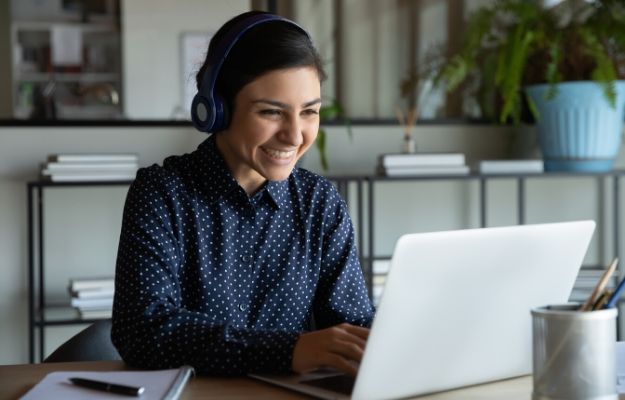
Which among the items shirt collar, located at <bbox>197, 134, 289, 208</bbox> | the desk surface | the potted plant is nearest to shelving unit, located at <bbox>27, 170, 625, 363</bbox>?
the potted plant

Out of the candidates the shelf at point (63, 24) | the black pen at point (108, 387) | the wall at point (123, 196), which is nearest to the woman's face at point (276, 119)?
the black pen at point (108, 387)

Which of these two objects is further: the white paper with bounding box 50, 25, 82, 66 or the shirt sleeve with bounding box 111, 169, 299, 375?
the white paper with bounding box 50, 25, 82, 66

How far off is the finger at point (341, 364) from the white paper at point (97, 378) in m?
0.19

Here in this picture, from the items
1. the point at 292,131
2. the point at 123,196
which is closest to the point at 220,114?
the point at 292,131

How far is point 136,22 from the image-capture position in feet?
13.7

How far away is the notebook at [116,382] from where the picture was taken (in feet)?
3.47

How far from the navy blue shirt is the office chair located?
0.18m

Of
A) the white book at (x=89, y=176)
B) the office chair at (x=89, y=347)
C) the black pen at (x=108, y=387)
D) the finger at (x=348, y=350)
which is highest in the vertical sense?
the white book at (x=89, y=176)

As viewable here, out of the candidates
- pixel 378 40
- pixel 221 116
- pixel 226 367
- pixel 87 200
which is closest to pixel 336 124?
pixel 378 40

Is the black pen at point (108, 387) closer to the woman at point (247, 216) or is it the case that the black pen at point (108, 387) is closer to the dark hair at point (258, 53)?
the woman at point (247, 216)

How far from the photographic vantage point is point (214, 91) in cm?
152

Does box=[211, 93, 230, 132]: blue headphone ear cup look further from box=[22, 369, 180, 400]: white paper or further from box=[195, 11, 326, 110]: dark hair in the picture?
box=[22, 369, 180, 400]: white paper

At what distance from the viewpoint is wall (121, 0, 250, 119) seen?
386 cm

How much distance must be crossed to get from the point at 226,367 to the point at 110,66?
3.93 meters
